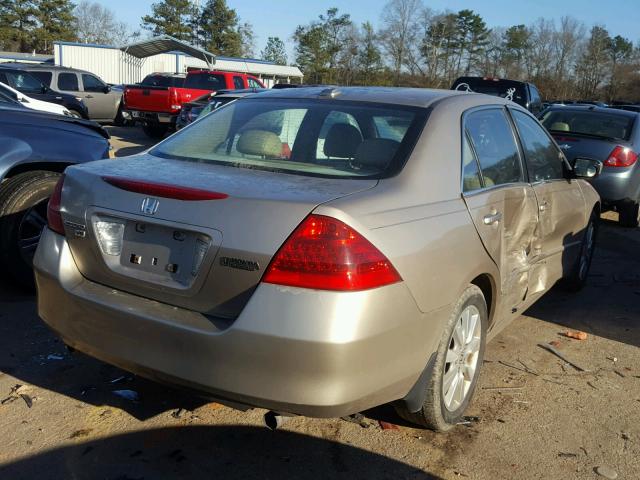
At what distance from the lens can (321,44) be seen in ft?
234

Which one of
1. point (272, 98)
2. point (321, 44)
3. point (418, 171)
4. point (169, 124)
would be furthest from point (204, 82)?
point (321, 44)

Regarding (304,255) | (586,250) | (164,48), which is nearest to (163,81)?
(164,48)

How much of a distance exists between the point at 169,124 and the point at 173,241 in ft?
48.6

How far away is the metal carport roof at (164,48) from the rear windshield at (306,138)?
28.6 metres

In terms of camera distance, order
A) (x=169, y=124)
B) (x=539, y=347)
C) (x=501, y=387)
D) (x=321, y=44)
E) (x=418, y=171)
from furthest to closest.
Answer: (x=321, y=44), (x=169, y=124), (x=539, y=347), (x=501, y=387), (x=418, y=171)

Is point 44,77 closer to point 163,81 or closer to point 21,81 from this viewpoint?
point 21,81

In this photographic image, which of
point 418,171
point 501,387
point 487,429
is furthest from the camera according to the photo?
point 501,387

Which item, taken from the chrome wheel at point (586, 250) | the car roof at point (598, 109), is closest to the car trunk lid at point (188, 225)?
the chrome wheel at point (586, 250)

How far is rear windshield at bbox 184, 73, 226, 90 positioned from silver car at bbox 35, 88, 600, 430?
15328mm

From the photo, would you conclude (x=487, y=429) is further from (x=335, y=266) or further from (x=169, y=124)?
(x=169, y=124)

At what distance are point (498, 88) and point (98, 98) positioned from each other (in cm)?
1214

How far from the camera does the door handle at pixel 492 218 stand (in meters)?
3.24

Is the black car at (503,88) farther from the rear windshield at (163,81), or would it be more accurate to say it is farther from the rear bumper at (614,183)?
the rear windshield at (163,81)

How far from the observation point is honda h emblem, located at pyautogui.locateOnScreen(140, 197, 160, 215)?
2.64m
